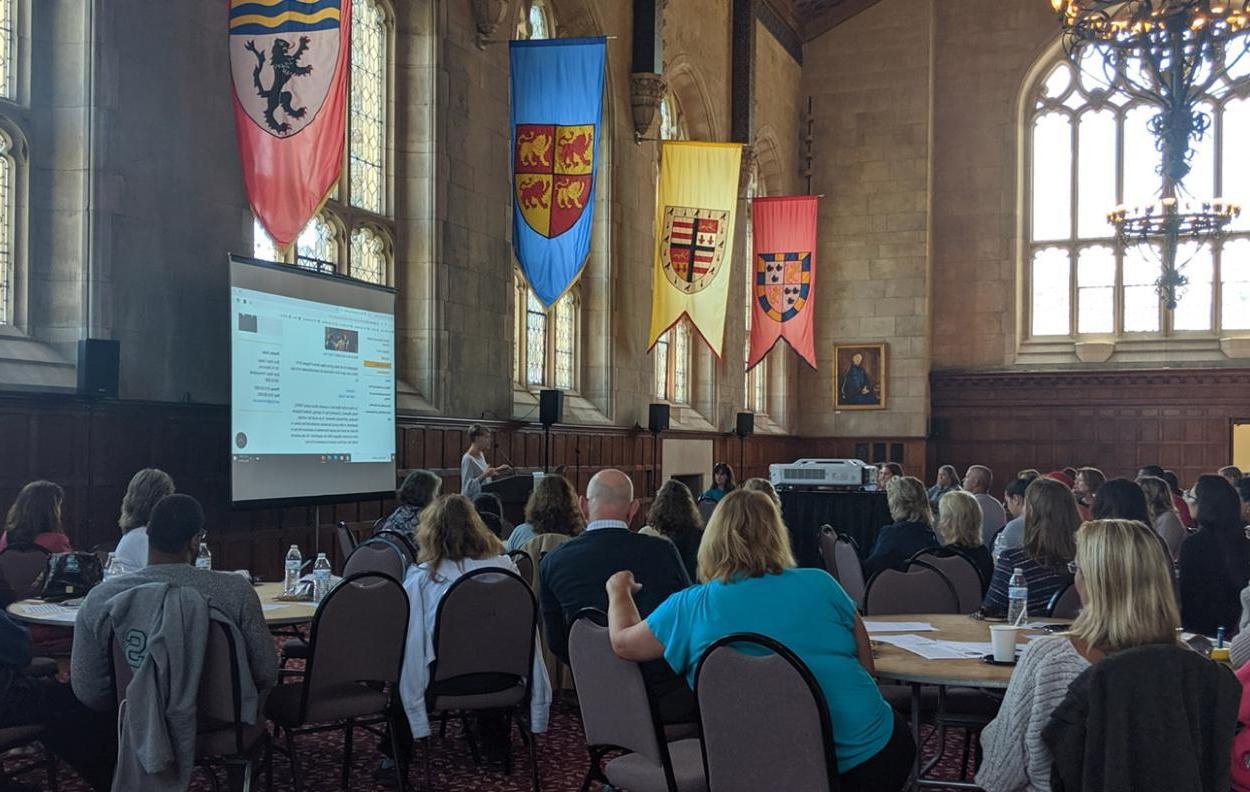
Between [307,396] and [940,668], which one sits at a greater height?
[307,396]

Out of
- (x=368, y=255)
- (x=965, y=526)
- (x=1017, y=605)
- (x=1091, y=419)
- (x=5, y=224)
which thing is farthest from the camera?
(x=1091, y=419)

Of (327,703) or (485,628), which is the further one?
(485,628)

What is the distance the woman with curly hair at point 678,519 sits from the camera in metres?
5.57

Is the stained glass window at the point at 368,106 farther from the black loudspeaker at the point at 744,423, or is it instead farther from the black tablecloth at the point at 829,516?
the black loudspeaker at the point at 744,423

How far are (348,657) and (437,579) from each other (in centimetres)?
53

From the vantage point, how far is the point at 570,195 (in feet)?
32.0

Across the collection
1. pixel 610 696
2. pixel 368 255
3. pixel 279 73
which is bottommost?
pixel 610 696

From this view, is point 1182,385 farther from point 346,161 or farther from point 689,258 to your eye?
point 346,161

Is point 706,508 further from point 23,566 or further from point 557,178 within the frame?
point 23,566

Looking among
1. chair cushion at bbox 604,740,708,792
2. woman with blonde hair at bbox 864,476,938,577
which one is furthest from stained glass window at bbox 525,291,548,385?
chair cushion at bbox 604,740,708,792

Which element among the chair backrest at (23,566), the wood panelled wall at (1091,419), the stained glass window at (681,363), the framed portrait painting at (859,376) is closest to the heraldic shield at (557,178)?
the chair backrest at (23,566)

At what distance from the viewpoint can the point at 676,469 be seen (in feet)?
51.6

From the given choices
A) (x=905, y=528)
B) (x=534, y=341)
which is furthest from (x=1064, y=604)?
(x=534, y=341)

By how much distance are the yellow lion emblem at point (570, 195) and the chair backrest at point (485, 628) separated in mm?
5869
